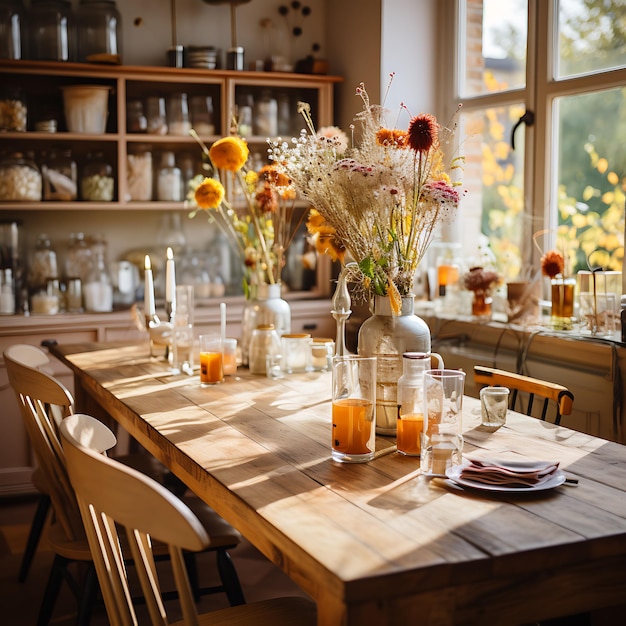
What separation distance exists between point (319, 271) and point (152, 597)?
3.26 metres

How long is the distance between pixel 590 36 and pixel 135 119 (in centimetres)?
211

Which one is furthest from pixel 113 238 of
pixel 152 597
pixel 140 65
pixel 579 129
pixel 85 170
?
pixel 152 597

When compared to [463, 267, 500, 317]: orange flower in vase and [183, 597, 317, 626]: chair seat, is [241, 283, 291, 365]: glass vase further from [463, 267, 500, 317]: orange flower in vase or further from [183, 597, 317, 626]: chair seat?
[183, 597, 317, 626]: chair seat

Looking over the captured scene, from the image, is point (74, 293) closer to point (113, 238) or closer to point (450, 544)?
point (113, 238)

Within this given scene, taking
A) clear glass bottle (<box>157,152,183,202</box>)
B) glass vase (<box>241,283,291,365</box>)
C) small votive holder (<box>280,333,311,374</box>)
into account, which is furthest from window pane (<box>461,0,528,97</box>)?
small votive holder (<box>280,333,311,374</box>)

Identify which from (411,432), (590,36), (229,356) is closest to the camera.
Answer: (411,432)

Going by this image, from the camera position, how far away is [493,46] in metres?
4.05

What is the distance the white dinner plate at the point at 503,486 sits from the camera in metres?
1.53

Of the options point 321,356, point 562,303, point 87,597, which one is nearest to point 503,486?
point 87,597

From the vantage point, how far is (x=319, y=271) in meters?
4.53

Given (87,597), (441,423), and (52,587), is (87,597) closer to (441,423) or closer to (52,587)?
(52,587)

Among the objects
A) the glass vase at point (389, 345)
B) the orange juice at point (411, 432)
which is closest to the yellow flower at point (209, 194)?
the glass vase at point (389, 345)

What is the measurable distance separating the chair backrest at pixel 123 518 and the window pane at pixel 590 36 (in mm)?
2671

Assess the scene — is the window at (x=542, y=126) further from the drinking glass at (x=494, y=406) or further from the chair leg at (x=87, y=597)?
the chair leg at (x=87, y=597)
